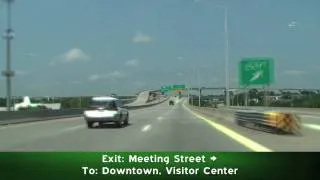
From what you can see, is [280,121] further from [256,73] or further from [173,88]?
[173,88]

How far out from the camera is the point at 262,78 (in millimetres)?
40656

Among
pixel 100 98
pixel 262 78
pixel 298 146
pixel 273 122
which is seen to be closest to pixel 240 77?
pixel 262 78

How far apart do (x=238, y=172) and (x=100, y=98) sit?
25.8 meters

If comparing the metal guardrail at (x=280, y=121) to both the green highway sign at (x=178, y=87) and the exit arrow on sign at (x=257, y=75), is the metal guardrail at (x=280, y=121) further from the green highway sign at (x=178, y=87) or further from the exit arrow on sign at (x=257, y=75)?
the green highway sign at (x=178, y=87)

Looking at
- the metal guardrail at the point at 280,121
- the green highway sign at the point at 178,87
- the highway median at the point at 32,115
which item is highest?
the green highway sign at the point at 178,87

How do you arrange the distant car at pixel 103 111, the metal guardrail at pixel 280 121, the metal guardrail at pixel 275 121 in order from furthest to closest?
the distant car at pixel 103 111, the metal guardrail at pixel 275 121, the metal guardrail at pixel 280 121

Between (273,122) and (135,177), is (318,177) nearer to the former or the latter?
(135,177)

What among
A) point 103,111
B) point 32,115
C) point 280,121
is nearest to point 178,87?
point 32,115

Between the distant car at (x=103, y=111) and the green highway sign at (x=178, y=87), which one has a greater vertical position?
the green highway sign at (x=178, y=87)

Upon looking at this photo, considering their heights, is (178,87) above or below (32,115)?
above
